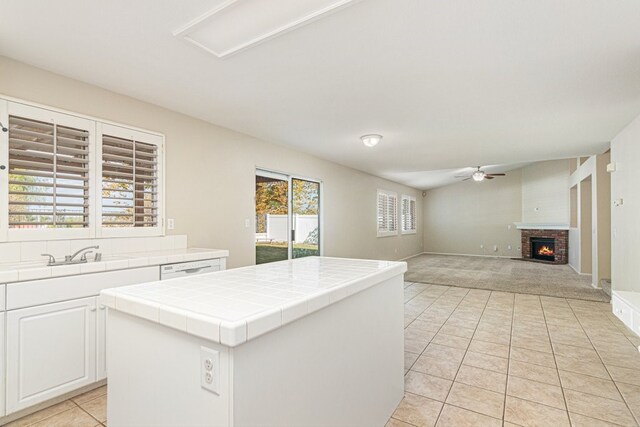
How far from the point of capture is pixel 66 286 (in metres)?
2.07

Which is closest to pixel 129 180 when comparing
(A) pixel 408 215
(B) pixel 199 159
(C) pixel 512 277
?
(B) pixel 199 159

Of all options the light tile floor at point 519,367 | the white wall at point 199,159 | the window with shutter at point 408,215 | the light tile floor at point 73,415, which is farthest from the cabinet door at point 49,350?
the window with shutter at point 408,215

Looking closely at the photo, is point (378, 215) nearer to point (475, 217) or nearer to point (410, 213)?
point (410, 213)

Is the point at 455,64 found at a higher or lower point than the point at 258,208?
higher

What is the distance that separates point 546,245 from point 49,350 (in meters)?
11.5

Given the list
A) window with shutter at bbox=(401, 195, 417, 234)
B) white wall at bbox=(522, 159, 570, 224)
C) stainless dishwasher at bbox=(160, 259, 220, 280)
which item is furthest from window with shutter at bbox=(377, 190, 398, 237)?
stainless dishwasher at bbox=(160, 259, 220, 280)

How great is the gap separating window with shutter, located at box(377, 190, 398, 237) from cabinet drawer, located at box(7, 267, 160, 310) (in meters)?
6.64

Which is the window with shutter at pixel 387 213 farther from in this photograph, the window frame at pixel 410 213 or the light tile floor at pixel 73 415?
the light tile floor at pixel 73 415

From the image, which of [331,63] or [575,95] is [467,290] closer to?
[575,95]

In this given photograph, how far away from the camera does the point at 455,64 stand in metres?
2.36

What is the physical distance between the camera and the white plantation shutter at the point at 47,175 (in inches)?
89.7

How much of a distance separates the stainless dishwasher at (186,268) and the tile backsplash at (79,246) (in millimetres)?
575

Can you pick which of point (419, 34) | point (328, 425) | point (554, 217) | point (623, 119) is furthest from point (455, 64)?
point (554, 217)

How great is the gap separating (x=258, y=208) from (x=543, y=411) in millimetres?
3652
